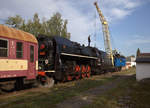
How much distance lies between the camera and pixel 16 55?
9195 millimetres

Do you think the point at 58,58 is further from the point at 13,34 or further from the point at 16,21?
the point at 16,21

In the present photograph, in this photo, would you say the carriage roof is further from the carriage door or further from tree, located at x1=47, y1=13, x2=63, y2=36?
tree, located at x1=47, y1=13, x2=63, y2=36

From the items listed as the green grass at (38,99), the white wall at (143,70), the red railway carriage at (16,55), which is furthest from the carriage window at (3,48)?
the white wall at (143,70)

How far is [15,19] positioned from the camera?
137 ft

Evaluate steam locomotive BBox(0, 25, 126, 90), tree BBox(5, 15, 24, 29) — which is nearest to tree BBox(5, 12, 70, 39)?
tree BBox(5, 15, 24, 29)

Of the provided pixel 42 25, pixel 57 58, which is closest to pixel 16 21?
pixel 42 25

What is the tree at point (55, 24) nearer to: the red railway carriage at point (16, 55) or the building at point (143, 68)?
the building at point (143, 68)

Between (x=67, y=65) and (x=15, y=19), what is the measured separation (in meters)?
33.6

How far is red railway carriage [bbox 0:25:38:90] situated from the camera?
843cm

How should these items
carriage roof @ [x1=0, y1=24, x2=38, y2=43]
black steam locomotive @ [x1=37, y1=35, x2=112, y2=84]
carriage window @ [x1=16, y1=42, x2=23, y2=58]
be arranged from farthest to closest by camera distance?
1. black steam locomotive @ [x1=37, y1=35, x2=112, y2=84]
2. carriage window @ [x1=16, y1=42, x2=23, y2=58]
3. carriage roof @ [x1=0, y1=24, x2=38, y2=43]

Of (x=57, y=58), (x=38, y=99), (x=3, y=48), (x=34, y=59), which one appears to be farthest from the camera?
(x=57, y=58)

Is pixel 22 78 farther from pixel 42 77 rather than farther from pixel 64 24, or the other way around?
pixel 64 24

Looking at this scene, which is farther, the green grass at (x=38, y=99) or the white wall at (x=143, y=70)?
the white wall at (x=143, y=70)

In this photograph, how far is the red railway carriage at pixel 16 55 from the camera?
843 cm
